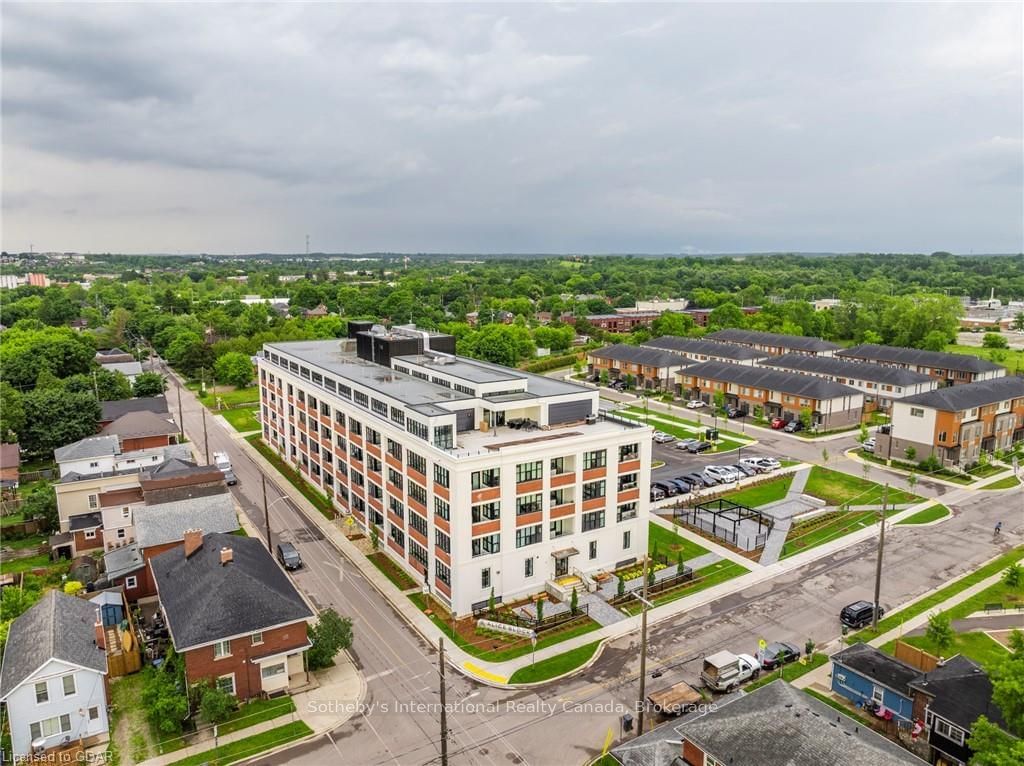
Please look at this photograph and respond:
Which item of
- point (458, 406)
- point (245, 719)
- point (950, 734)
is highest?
point (458, 406)

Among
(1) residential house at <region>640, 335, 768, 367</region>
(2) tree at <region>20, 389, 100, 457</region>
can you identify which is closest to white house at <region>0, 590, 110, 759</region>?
(2) tree at <region>20, 389, 100, 457</region>

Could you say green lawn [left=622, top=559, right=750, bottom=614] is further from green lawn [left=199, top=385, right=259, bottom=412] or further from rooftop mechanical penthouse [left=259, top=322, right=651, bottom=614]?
green lawn [left=199, top=385, right=259, bottom=412]

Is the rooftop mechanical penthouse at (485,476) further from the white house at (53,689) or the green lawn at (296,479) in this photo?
the white house at (53,689)

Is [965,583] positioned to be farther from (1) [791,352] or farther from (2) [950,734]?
(1) [791,352]

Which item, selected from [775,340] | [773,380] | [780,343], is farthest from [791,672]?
[775,340]

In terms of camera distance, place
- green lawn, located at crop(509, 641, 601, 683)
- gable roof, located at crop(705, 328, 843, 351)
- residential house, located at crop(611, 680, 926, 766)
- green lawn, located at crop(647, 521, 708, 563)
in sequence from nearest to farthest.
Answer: residential house, located at crop(611, 680, 926, 766)
green lawn, located at crop(509, 641, 601, 683)
green lawn, located at crop(647, 521, 708, 563)
gable roof, located at crop(705, 328, 843, 351)

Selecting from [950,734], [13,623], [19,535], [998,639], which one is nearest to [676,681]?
[950,734]
